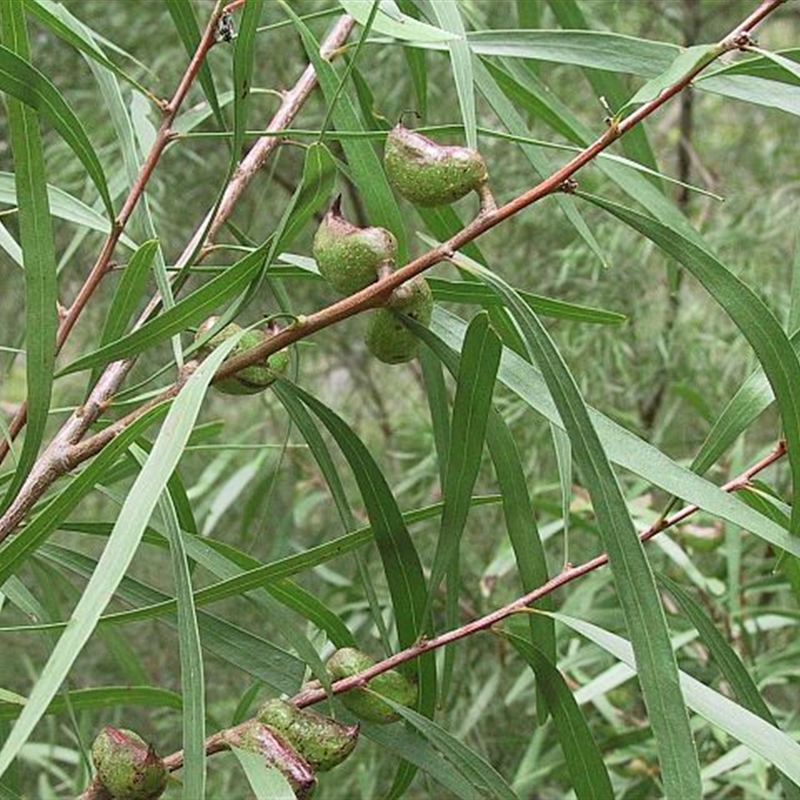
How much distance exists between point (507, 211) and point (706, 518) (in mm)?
737

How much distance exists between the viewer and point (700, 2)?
1589 mm

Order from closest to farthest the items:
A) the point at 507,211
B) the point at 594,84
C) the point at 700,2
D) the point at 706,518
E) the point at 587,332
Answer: the point at 507,211
the point at 594,84
the point at 706,518
the point at 587,332
the point at 700,2

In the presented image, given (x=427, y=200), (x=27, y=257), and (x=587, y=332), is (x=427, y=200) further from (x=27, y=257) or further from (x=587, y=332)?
(x=587, y=332)

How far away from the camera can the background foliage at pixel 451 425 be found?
17.0 inches

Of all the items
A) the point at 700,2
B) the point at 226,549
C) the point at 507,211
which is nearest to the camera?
the point at 507,211

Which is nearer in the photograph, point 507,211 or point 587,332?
point 507,211

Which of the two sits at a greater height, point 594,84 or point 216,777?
point 594,84

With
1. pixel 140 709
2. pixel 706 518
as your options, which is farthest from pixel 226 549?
pixel 140 709

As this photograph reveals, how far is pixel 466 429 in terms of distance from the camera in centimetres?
46

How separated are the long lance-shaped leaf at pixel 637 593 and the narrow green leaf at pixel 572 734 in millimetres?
121

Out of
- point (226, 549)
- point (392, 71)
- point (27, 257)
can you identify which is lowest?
point (226, 549)

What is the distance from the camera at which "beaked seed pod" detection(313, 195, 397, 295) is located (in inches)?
16.5

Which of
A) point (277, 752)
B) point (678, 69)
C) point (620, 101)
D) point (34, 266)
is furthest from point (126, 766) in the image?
point (620, 101)

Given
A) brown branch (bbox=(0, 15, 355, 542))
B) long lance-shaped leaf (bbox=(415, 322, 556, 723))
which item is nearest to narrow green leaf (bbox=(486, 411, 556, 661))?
long lance-shaped leaf (bbox=(415, 322, 556, 723))
